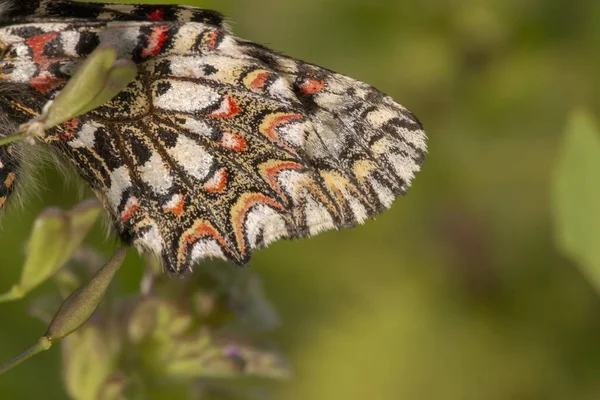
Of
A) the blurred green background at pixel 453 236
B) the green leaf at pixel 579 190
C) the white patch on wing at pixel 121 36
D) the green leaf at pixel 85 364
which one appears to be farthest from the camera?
the blurred green background at pixel 453 236

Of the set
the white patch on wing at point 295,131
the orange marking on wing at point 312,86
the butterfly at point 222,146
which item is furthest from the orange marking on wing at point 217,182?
the orange marking on wing at point 312,86

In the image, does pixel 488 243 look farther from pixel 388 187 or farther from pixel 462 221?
pixel 388 187

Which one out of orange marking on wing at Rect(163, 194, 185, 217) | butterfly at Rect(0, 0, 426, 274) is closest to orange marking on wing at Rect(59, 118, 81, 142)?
butterfly at Rect(0, 0, 426, 274)

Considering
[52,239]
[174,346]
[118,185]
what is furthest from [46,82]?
[174,346]

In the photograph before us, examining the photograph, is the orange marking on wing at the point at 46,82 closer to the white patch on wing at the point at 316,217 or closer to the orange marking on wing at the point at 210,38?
the orange marking on wing at the point at 210,38

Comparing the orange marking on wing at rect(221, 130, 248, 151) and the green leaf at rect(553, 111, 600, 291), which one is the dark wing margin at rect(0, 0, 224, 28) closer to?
the orange marking on wing at rect(221, 130, 248, 151)
